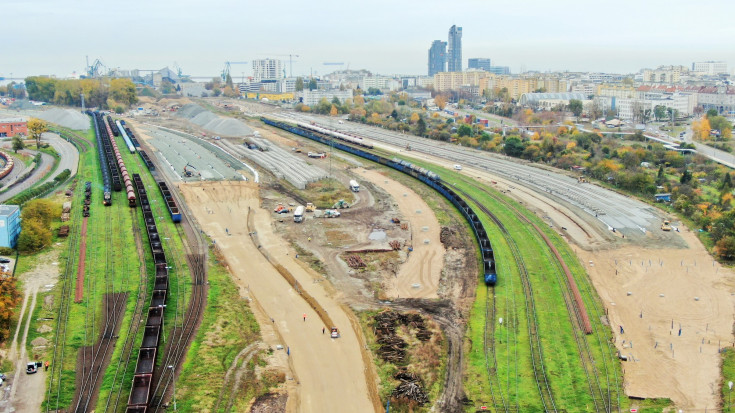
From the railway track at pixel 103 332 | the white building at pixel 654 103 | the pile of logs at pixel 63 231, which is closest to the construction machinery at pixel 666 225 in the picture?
the railway track at pixel 103 332

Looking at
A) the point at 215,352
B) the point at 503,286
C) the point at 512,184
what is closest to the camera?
the point at 215,352

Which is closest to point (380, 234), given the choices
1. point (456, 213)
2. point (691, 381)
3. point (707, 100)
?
point (456, 213)

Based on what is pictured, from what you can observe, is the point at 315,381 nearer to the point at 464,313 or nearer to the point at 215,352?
the point at 215,352

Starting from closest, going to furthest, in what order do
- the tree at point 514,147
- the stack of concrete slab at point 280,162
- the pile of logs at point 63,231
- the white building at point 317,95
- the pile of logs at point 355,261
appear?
the pile of logs at point 355,261
the pile of logs at point 63,231
the stack of concrete slab at point 280,162
the tree at point 514,147
the white building at point 317,95

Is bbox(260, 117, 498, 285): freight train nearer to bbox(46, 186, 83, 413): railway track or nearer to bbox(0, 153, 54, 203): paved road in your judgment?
bbox(46, 186, 83, 413): railway track

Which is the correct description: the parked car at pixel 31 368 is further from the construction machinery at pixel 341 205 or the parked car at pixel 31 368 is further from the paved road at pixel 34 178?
the paved road at pixel 34 178

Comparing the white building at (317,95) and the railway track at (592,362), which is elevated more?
the white building at (317,95)

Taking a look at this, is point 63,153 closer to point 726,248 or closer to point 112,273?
point 112,273
